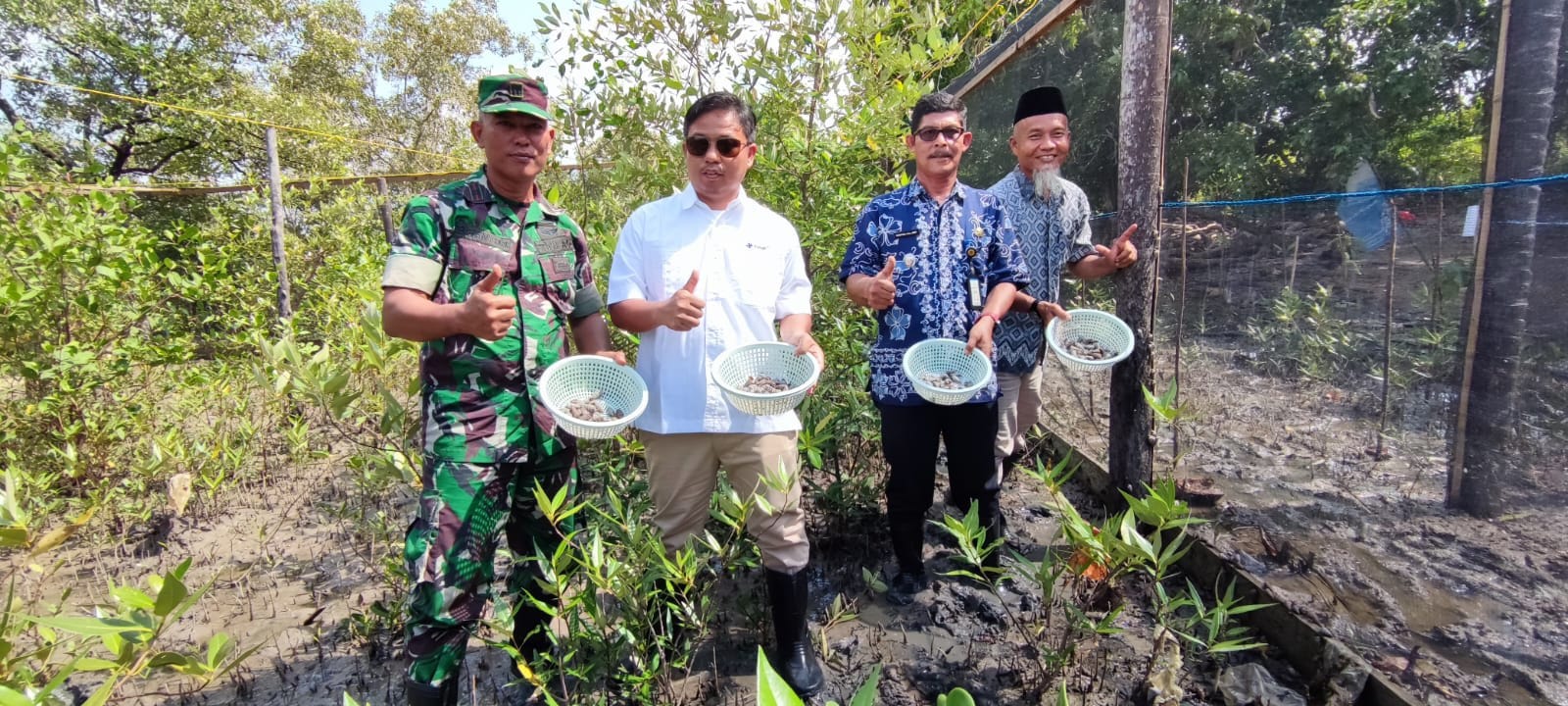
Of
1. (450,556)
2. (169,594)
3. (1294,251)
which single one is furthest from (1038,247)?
(169,594)

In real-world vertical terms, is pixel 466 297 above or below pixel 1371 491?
above

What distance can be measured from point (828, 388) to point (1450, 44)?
236 cm

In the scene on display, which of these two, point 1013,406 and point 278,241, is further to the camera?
point 278,241

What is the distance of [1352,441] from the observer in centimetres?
282

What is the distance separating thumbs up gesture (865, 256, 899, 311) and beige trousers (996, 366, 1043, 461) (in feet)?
2.19

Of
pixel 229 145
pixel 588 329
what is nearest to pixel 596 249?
pixel 588 329

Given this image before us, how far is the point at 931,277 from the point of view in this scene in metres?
2.35

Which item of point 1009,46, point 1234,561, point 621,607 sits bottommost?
point 1234,561

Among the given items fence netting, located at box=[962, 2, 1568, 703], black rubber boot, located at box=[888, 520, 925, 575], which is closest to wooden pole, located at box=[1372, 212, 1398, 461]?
fence netting, located at box=[962, 2, 1568, 703]

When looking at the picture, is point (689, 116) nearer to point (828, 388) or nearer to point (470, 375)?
point (470, 375)

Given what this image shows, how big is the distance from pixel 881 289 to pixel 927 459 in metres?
0.65

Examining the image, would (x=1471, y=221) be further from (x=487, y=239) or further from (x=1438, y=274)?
(x=487, y=239)

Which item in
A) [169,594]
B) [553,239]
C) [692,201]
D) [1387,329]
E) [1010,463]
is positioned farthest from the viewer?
[1010,463]

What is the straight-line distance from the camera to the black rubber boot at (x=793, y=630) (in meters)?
2.05
